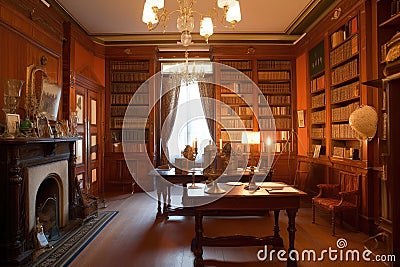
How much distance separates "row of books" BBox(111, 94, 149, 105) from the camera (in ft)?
24.4

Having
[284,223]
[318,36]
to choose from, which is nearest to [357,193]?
[284,223]

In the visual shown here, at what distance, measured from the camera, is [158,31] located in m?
6.88

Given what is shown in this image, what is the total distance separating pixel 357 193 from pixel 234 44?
4345 mm

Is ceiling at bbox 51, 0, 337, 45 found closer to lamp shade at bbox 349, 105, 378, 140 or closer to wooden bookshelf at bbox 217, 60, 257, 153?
wooden bookshelf at bbox 217, 60, 257, 153

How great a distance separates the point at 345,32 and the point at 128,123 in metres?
4.81

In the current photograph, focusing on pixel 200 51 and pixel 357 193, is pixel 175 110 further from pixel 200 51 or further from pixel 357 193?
pixel 357 193

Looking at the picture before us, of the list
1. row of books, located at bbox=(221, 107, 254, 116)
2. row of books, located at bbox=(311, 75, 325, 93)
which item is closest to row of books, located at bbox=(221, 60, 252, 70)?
row of books, located at bbox=(221, 107, 254, 116)

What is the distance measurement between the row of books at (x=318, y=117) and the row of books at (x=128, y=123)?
365cm

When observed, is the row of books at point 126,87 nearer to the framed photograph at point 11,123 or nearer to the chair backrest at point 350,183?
the framed photograph at point 11,123

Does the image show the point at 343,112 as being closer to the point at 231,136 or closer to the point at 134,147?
the point at 231,136

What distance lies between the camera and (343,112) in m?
4.97

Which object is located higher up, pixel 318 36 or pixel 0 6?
pixel 318 36

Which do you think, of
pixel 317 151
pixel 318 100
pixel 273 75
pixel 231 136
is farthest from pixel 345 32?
pixel 231 136

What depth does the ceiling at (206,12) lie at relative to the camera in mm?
5434
